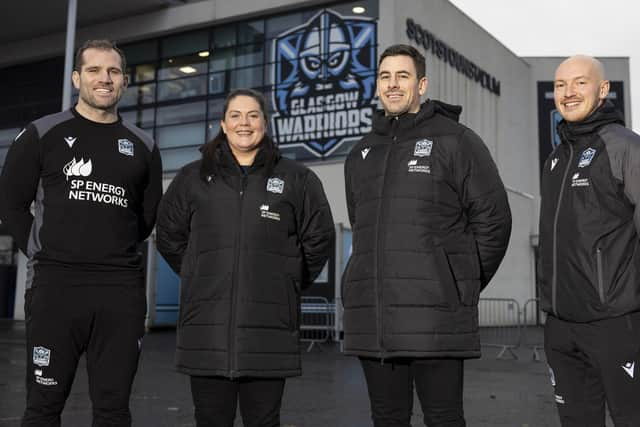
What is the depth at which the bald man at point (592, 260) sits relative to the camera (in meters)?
3.38

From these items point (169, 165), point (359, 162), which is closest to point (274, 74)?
point (169, 165)

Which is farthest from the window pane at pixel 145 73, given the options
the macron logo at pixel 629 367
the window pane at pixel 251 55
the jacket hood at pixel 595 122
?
the macron logo at pixel 629 367

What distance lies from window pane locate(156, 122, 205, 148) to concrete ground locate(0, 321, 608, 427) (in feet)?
44.4

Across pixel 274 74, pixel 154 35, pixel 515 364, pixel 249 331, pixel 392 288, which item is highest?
pixel 154 35

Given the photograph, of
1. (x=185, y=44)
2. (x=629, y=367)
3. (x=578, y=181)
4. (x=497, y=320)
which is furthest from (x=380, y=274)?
(x=185, y=44)

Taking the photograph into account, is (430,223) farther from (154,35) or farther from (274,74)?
(154,35)

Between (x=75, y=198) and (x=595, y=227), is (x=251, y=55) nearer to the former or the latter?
(x=75, y=198)

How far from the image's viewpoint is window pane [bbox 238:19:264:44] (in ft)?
76.2

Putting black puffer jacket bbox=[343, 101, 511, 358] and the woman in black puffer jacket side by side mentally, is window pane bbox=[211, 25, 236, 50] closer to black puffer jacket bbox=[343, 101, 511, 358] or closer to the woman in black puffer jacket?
the woman in black puffer jacket

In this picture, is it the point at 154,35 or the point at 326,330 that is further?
the point at 154,35

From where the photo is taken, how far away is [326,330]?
15.9 meters

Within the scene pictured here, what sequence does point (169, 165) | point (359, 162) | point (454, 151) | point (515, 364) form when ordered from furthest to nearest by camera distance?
point (169, 165), point (515, 364), point (359, 162), point (454, 151)

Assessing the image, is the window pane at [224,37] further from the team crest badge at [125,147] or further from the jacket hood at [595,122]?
the jacket hood at [595,122]

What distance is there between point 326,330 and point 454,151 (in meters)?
12.5
